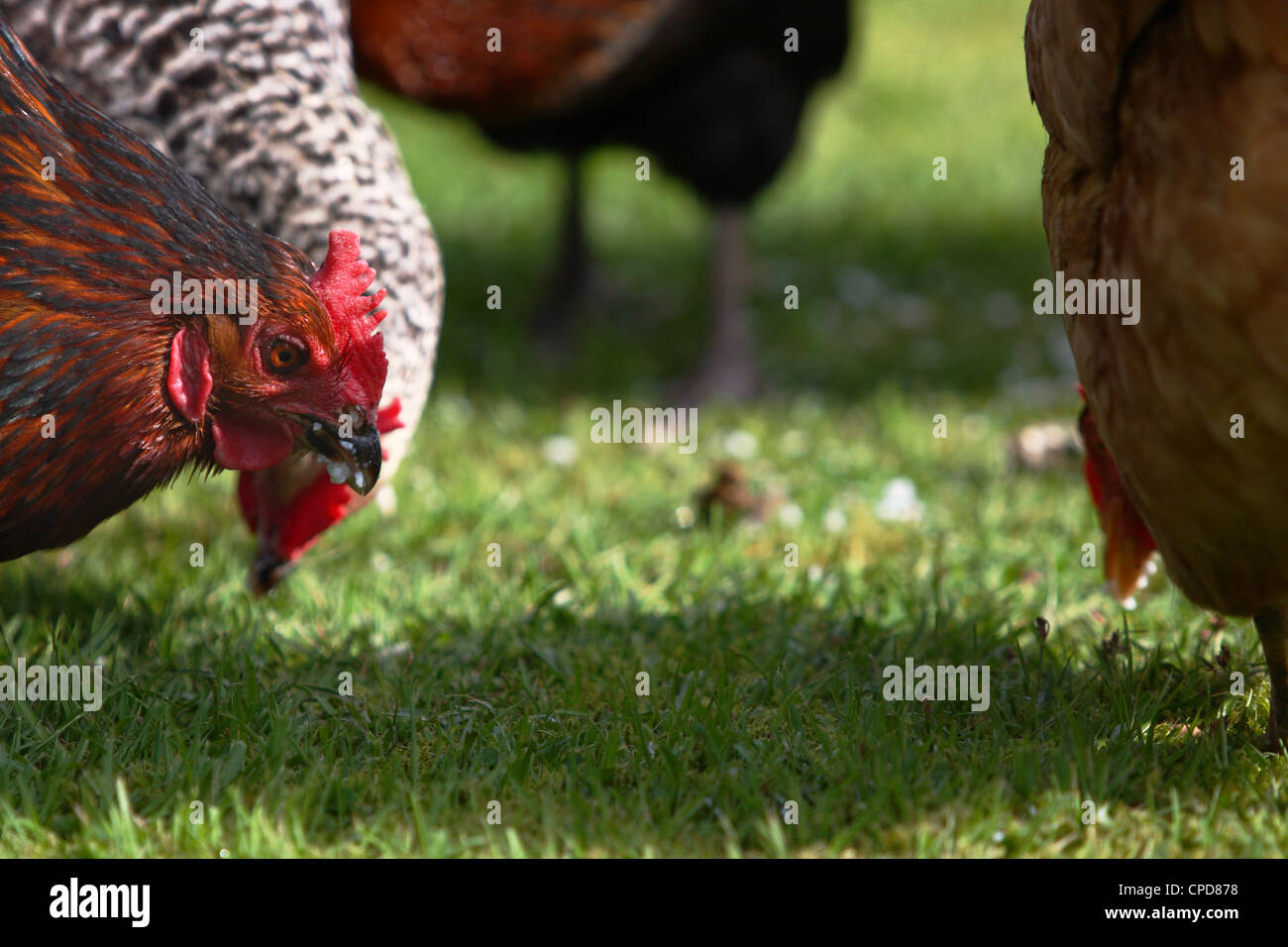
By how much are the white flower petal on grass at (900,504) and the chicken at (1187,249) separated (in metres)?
1.67

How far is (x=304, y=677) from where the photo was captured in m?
2.74

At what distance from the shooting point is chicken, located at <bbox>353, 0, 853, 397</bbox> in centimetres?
442

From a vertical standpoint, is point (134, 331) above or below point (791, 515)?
above

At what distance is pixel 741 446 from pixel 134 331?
265 cm

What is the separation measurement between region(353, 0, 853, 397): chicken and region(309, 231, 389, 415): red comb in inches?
85.4

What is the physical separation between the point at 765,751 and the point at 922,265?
188 inches

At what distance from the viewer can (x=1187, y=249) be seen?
196 centimetres

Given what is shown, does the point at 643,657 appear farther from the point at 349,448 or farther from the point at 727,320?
the point at 727,320

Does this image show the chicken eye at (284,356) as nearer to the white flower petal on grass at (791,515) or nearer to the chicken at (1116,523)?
the chicken at (1116,523)

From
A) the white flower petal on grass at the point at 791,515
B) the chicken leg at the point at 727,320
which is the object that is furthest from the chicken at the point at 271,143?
the chicken leg at the point at 727,320

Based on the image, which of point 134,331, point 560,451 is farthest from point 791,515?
point 134,331

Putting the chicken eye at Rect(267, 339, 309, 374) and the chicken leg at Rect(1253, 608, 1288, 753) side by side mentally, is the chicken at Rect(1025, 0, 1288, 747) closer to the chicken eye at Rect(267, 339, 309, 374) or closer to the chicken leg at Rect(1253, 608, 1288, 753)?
the chicken leg at Rect(1253, 608, 1288, 753)

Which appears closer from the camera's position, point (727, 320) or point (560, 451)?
point (560, 451)

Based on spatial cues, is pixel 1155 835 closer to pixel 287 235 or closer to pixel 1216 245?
pixel 1216 245
